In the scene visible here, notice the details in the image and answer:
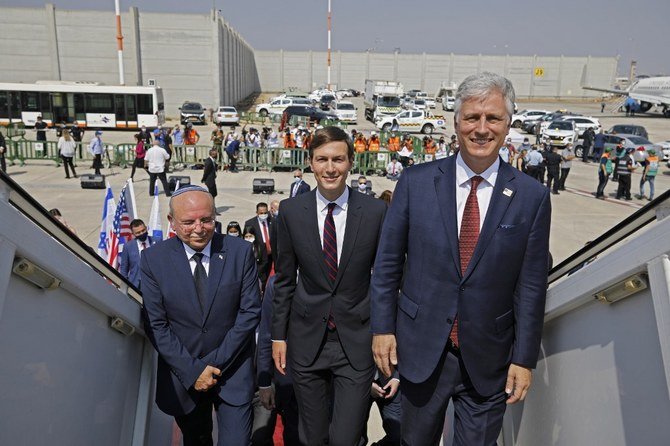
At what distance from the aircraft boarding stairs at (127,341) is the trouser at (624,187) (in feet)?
52.3

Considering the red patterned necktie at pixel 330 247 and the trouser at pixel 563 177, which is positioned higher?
the red patterned necktie at pixel 330 247

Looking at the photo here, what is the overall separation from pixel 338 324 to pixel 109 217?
5.85m

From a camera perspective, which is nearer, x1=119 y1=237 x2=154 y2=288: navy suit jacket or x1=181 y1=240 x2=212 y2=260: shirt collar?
x1=181 y1=240 x2=212 y2=260: shirt collar

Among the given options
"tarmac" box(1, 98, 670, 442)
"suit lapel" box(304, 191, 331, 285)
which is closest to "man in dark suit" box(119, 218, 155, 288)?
"suit lapel" box(304, 191, 331, 285)

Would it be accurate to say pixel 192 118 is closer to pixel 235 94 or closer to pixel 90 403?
pixel 235 94

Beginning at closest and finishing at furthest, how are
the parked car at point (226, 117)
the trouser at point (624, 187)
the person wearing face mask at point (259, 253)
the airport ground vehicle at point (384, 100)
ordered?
the person wearing face mask at point (259, 253) < the trouser at point (624, 187) < the parked car at point (226, 117) < the airport ground vehicle at point (384, 100)

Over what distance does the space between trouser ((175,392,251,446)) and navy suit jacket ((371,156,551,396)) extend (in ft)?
3.28

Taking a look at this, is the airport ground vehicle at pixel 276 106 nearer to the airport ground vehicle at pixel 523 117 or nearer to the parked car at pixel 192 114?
the parked car at pixel 192 114

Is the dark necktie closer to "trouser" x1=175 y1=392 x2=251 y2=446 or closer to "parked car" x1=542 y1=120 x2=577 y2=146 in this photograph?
"trouser" x1=175 y1=392 x2=251 y2=446

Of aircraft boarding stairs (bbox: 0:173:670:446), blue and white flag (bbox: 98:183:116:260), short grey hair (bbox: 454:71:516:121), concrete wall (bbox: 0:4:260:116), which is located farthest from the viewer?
concrete wall (bbox: 0:4:260:116)

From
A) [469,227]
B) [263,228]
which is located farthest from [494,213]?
[263,228]

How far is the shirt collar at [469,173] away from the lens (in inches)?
90.8

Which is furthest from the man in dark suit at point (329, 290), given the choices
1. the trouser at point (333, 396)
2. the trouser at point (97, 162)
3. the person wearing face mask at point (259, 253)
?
the trouser at point (97, 162)

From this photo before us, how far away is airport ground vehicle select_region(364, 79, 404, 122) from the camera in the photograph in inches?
1575
